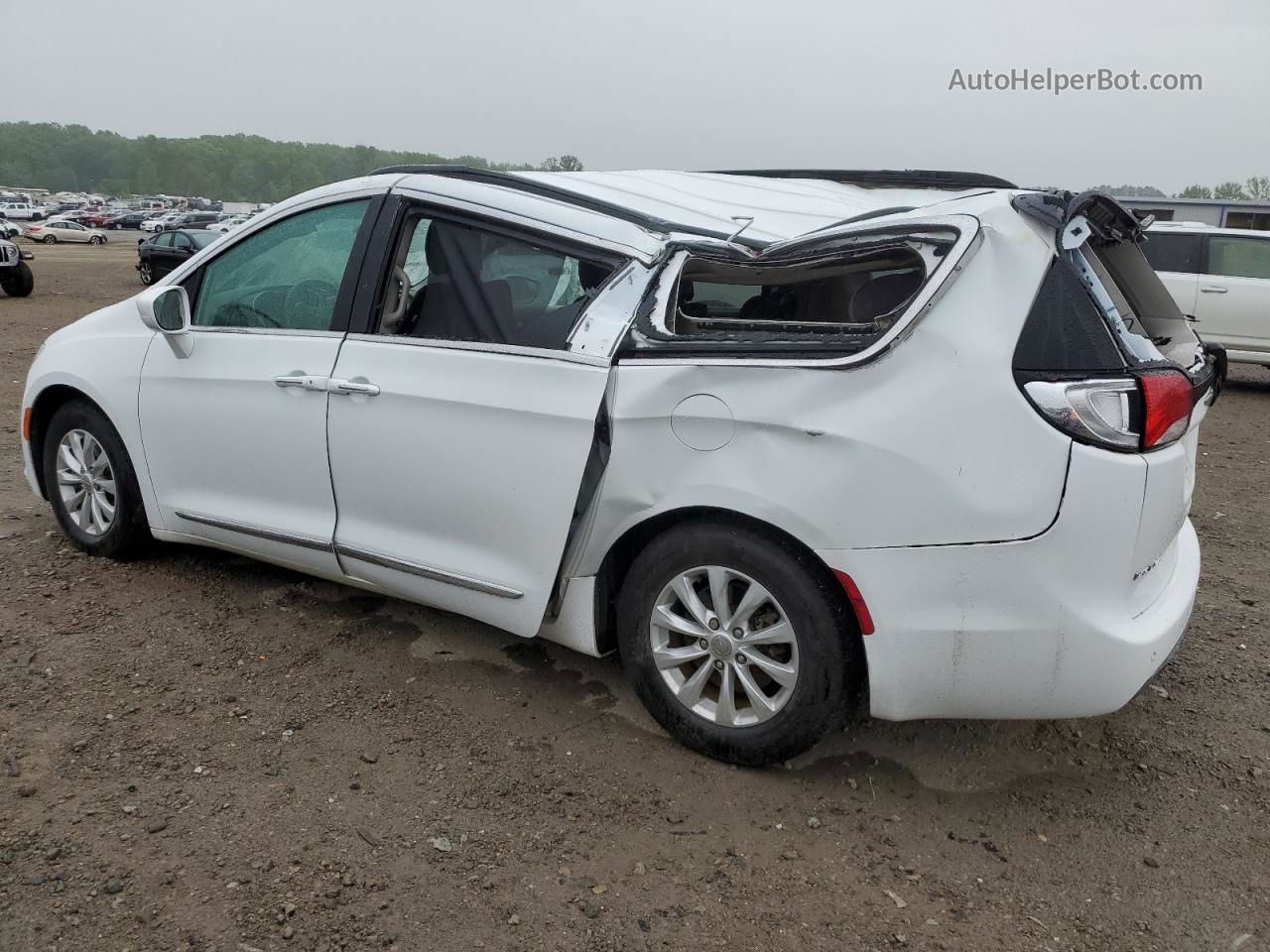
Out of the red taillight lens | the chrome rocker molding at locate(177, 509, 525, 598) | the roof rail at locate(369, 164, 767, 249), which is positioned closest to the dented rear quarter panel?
the red taillight lens

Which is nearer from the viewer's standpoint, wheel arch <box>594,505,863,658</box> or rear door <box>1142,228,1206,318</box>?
wheel arch <box>594,505,863,658</box>

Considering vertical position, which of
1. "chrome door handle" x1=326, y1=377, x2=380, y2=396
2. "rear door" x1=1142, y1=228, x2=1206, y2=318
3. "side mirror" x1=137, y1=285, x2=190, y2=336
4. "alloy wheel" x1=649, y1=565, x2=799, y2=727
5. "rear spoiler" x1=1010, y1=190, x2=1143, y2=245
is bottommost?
A: "alloy wheel" x1=649, y1=565, x2=799, y2=727

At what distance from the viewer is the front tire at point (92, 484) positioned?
4227 mm

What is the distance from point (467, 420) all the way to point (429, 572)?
532mm

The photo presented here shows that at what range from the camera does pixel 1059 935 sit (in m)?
2.30

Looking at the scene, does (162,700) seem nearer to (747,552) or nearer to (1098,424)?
(747,552)

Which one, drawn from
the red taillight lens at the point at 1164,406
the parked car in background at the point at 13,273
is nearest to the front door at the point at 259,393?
the red taillight lens at the point at 1164,406

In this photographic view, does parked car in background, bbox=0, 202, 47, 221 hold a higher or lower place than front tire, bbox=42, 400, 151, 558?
higher

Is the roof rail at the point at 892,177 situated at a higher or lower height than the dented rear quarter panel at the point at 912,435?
higher

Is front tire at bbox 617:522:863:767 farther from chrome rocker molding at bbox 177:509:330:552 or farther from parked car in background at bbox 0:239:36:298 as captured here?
parked car in background at bbox 0:239:36:298

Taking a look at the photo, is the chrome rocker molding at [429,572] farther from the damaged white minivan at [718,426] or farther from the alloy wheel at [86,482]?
the alloy wheel at [86,482]

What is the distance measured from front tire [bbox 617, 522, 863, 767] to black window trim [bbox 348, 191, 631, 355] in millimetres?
685

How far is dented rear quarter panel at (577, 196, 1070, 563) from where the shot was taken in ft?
7.93

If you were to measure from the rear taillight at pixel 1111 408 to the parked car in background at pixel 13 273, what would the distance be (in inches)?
734
